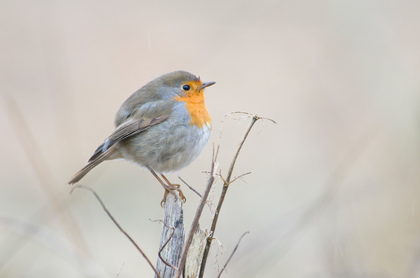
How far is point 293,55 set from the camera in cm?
738

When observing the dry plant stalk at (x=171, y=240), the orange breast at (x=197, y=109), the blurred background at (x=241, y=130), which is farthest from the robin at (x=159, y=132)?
the dry plant stalk at (x=171, y=240)

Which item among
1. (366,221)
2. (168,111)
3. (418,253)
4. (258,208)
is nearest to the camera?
(418,253)

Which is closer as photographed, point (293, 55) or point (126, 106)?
point (126, 106)

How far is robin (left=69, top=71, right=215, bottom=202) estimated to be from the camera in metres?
3.86

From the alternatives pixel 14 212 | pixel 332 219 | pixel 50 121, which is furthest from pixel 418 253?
pixel 50 121

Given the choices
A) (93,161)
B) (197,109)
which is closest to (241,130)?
(197,109)

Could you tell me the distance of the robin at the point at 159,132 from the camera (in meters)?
3.86

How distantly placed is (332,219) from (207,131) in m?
1.14

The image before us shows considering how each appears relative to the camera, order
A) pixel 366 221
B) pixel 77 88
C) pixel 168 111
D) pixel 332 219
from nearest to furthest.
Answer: pixel 168 111, pixel 332 219, pixel 366 221, pixel 77 88

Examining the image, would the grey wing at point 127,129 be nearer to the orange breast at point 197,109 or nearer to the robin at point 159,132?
the robin at point 159,132

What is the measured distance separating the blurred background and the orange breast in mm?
675

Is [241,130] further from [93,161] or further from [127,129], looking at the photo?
[93,161]

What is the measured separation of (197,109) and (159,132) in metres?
0.30

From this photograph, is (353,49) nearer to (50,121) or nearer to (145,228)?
(145,228)
